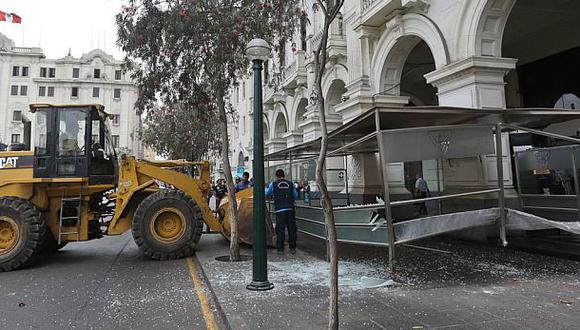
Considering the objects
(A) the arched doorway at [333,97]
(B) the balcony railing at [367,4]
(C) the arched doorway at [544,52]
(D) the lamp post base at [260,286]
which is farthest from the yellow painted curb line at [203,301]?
(C) the arched doorway at [544,52]

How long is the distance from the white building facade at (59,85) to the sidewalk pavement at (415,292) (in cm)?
5609

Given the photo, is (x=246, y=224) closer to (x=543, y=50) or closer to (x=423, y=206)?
(x=423, y=206)

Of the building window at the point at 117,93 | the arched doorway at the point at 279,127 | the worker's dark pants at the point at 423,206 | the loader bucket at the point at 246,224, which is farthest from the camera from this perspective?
the building window at the point at 117,93

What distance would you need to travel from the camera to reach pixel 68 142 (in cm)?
895

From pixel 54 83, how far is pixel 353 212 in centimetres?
6615

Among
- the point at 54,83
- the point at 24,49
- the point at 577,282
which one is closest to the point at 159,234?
the point at 577,282

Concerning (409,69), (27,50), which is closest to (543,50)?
(409,69)

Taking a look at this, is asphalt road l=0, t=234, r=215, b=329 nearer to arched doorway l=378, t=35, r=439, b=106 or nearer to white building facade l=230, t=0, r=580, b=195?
white building facade l=230, t=0, r=580, b=195

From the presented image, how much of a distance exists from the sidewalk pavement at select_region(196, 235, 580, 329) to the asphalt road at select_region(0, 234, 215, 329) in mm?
545

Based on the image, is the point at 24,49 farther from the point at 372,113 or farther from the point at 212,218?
the point at 372,113

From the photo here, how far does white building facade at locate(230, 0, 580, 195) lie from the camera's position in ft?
32.4

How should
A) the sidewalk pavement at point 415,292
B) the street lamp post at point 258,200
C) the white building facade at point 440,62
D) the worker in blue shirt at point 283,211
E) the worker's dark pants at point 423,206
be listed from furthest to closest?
the worker's dark pants at point 423,206
the white building facade at point 440,62
the worker in blue shirt at point 283,211
the street lamp post at point 258,200
the sidewalk pavement at point 415,292

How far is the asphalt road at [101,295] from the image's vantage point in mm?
5109

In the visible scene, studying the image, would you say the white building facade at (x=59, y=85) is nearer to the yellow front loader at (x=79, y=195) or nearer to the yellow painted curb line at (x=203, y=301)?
the yellow front loader at (x=79, y=195)
